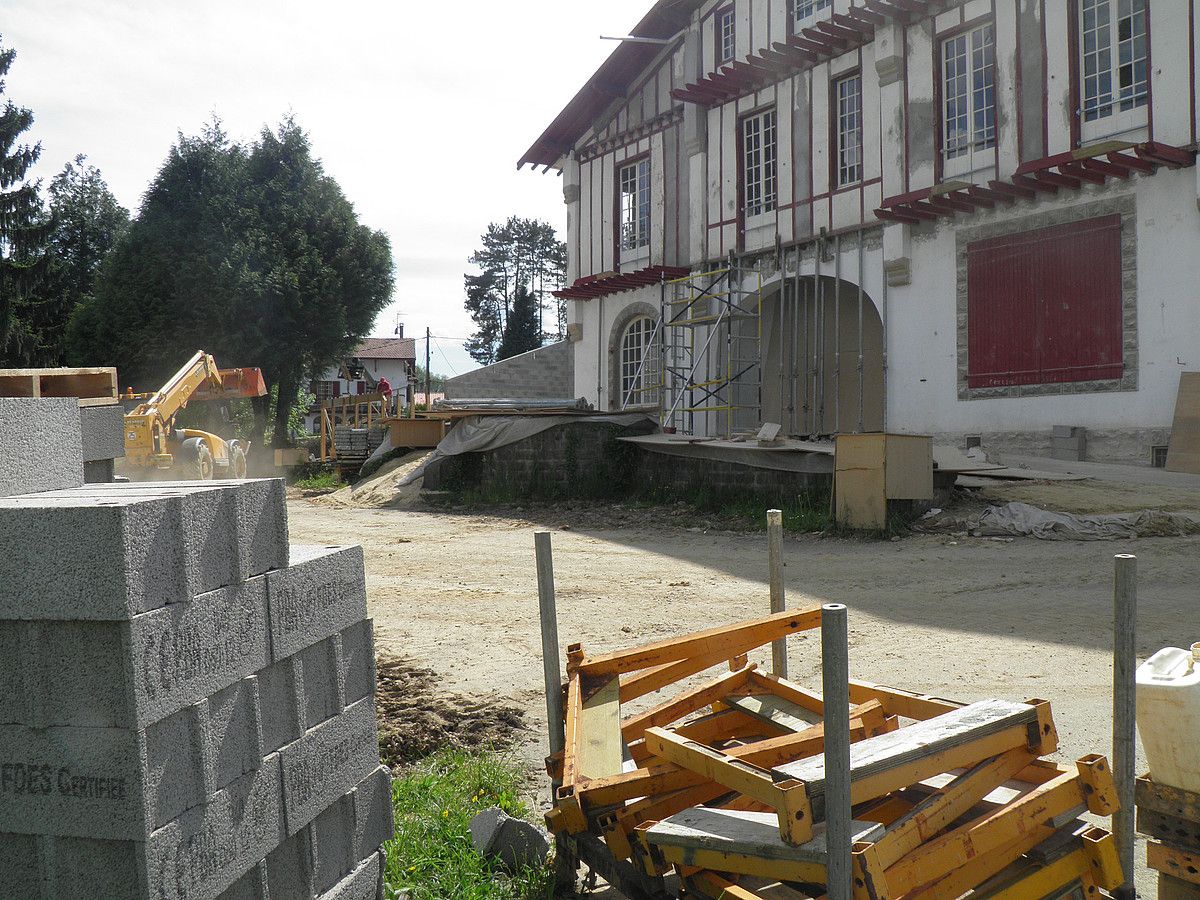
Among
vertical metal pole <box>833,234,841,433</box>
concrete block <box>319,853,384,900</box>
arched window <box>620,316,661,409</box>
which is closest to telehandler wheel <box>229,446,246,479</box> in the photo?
arched window <box>620,316,661,409</box>

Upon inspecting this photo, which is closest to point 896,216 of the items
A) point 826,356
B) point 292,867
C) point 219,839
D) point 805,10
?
point 826,356

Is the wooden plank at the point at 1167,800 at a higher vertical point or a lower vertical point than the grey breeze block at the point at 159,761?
lower

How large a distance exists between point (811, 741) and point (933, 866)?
77 cm

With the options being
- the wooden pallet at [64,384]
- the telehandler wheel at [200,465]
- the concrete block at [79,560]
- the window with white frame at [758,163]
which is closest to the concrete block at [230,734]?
the concrete block at [79,560]

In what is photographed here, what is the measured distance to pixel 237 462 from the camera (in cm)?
2047

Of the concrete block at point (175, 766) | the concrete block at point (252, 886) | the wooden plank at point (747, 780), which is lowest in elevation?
the concrete block at point (252, 886)

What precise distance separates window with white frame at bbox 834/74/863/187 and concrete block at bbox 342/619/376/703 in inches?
649

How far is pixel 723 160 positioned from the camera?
21.0 m

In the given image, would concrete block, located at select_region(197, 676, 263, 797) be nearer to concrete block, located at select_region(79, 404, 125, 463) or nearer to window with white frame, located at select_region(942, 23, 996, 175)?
concrete block, located at select_region(79, 404, 125, 463)

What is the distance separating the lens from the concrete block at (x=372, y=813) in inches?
141

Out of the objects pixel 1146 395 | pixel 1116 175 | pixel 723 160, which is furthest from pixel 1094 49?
pixel 723 160

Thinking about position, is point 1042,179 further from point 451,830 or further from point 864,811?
point 451,830

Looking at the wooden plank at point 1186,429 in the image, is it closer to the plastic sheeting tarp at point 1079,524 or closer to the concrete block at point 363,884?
the plastic sheeting tarp at point 1079,524

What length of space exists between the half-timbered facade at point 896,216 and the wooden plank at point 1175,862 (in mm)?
12469
